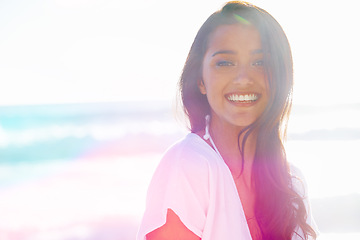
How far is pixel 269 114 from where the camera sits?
2209 mm

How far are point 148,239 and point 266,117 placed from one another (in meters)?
0.95

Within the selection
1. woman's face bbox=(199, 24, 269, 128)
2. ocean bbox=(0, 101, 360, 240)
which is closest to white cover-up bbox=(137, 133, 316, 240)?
woman's face bbox=(199, 24, 269, 128)

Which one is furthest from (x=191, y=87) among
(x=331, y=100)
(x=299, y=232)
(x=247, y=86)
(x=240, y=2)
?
(x=331, y=100)

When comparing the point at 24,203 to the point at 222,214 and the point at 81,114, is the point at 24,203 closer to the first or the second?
the point at 222,214

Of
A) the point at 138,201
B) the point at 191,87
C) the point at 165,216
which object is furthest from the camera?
the point at 138,201

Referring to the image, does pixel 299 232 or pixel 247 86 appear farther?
pixel 299 232

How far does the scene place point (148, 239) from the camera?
68.2 inches

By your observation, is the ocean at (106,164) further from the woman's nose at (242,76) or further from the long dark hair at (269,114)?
the woman's nose at (242,76)

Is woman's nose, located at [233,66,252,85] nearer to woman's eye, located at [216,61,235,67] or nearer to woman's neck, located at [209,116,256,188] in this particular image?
woman's eye, located at [216,61,235,67]

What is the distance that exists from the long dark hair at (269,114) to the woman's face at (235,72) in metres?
0.04

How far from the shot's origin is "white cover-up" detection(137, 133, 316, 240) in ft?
5.52

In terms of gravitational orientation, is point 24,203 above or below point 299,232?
below

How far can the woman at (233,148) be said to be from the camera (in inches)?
67.8

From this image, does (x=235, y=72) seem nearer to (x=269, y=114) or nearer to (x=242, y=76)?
(x=242, y=76)
